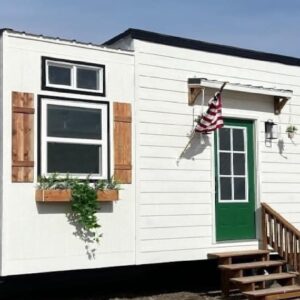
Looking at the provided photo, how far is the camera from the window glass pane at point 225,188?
8609 millimetres

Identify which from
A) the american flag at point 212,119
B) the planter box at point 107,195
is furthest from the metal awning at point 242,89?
the planter box at point 107,195

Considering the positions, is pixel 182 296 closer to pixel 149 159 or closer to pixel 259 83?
pixel 149 159

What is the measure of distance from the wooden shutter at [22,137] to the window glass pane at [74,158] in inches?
10.3

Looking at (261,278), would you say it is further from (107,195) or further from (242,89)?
(242,89)

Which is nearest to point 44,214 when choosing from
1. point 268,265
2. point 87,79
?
point 87,79

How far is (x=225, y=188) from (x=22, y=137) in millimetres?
3216

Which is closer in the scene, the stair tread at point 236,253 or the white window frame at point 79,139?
the white window frame at point 79,139

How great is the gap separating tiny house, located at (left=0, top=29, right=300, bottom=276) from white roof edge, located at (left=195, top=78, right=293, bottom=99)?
0.9 inches

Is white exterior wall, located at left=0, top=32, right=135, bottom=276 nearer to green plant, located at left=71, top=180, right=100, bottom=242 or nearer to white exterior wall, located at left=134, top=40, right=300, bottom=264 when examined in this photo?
green plant, located at left=71, top=180, right=100, bottom=242

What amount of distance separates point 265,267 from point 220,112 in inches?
89.1

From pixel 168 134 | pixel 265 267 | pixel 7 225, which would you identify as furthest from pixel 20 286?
pixel 265 267

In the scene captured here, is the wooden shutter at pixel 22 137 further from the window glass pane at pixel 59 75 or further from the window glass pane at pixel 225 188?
the window glass pane at pixel 225 188

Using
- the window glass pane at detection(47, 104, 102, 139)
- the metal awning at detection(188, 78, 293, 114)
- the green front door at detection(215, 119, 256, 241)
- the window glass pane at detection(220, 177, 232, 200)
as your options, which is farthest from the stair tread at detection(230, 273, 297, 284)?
the window glass pane at detection(47, 104, 102, 139)

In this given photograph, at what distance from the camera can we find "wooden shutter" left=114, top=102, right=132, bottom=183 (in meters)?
7.55
